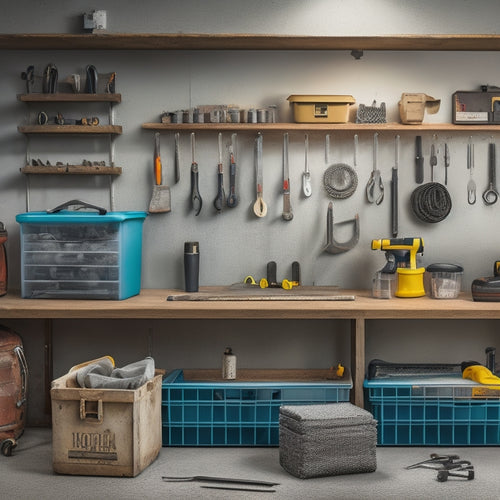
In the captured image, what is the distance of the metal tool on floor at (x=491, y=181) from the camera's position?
191 inches

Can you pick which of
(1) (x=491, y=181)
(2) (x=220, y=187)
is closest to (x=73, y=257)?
(2) (x=220, y=187)

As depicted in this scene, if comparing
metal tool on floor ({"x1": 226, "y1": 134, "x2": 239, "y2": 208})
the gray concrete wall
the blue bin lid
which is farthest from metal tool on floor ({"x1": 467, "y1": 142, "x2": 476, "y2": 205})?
the blue bin lid

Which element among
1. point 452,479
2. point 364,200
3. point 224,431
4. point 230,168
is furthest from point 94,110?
point 452,479

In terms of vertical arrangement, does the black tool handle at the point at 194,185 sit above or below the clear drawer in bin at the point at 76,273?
above

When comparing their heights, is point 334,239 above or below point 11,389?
above

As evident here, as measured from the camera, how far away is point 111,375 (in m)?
4.10

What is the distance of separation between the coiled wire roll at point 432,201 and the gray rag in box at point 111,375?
6.11 ft

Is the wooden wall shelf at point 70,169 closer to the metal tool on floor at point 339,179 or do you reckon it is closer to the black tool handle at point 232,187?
the black tool handle at point 232,187

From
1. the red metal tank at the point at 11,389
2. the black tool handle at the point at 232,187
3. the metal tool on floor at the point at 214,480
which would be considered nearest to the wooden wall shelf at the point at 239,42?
the black tool handle at the point at 232,187

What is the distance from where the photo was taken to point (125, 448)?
3.78m

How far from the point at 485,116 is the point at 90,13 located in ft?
7.71

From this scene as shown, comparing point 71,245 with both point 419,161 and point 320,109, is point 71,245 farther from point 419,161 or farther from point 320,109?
point 419,161

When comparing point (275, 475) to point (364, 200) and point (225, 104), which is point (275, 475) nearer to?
point (364, 200)

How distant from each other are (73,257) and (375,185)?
1.80m
